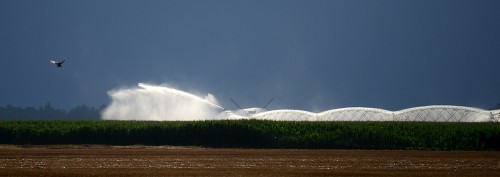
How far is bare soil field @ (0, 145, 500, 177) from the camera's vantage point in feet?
129

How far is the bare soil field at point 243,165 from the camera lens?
39469 mm

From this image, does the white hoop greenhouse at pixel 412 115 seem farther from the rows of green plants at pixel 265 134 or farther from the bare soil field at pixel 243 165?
the bare soil field at pixel 243 165

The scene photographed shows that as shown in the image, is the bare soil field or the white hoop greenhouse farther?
the white hoop greenhouse

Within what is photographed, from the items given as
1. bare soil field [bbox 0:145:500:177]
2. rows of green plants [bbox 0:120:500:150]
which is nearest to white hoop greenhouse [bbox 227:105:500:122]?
rows of green plants [bbox 0:120:500:150]

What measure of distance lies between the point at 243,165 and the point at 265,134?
99.9 ft

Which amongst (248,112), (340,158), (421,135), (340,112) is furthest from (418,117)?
(340,158)

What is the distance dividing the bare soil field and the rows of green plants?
1647cm

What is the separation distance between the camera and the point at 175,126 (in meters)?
79.0

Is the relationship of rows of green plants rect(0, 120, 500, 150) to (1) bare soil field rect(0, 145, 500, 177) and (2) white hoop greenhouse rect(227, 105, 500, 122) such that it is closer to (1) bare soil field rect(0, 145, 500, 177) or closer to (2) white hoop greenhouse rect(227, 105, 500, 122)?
(1) bare soil field rect(0, 145, 500, 177)

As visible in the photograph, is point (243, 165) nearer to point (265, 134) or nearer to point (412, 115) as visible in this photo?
point (265, 134)

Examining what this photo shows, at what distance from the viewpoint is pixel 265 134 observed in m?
74.8

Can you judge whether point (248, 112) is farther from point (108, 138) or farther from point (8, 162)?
point (8, 162)

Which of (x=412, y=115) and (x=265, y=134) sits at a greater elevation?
(x=412, y=115)

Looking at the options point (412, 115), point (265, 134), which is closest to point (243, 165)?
point (265, 134)
